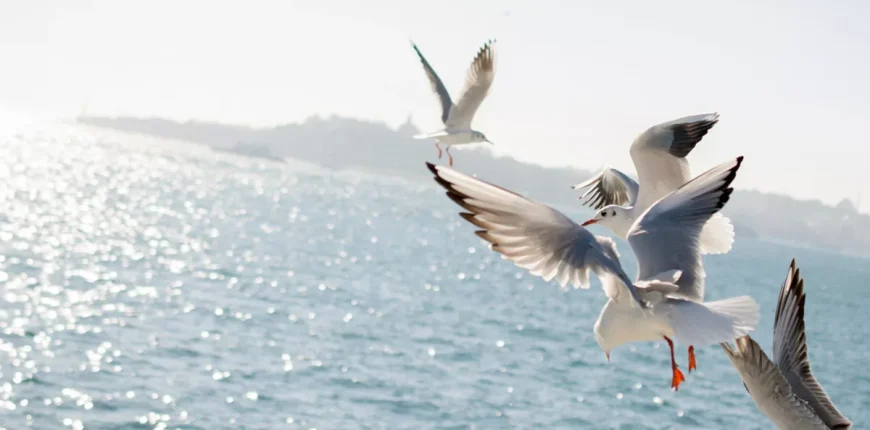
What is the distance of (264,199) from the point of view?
123 m

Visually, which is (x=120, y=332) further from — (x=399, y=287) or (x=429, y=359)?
(x=399, y=287)

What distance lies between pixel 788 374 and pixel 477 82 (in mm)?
8018

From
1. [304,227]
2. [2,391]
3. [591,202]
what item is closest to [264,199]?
[304,227]

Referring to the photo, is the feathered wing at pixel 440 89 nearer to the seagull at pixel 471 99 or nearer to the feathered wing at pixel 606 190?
the seagull at pixel 471 99

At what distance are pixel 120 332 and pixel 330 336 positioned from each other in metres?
7.97

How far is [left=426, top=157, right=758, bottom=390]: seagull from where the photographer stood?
4637mm

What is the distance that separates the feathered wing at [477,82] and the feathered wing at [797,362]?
25.5 ft

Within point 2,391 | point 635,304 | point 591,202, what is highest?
point 591,202

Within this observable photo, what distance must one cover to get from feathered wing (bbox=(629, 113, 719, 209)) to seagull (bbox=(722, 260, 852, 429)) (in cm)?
185

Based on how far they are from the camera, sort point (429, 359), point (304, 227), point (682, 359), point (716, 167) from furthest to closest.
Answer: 1. point (304, 227)
2. point (682, 359)
3. point (429, 359)
4. point (716, 167)

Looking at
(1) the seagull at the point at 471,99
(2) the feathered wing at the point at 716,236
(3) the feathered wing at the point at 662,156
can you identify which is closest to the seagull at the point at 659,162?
(3) the feathered wing at the point at 662,156

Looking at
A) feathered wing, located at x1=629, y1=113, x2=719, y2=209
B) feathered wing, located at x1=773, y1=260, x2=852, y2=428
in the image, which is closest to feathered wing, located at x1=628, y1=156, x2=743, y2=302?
feathered wing, located at x1=773, y1=260, x2=852, y2=428

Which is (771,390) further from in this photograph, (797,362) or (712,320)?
(712,320)

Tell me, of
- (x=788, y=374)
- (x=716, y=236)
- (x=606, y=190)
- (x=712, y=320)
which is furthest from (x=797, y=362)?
(x=606, y=190)
